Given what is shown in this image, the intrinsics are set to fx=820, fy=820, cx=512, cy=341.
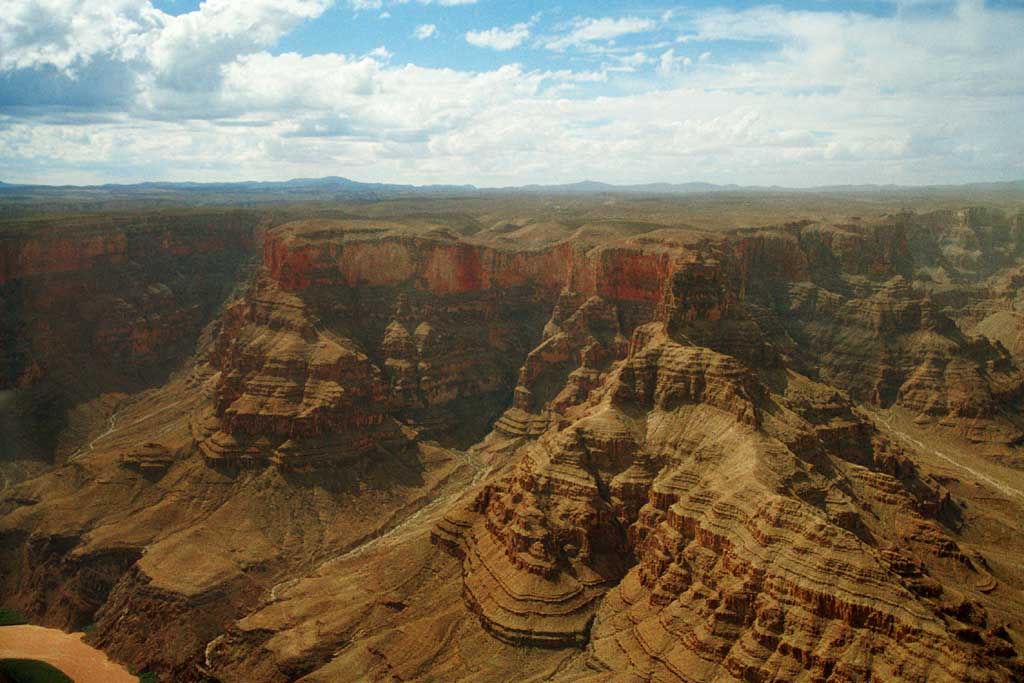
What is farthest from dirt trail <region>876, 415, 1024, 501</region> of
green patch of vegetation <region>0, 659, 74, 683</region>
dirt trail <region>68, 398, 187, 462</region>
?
dirt trail <region>68, 398, 187, 462</region>

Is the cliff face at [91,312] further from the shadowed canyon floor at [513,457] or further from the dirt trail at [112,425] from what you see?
the dirt trail at [112,425]

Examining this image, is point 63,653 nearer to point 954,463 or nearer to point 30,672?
point 30,672

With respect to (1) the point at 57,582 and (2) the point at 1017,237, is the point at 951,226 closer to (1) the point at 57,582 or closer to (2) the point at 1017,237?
(2) the point at 1017,237

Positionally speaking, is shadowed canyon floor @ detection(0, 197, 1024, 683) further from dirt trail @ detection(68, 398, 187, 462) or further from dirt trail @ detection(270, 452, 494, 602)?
dirt trail @ detection(68, 398, 187, 462)

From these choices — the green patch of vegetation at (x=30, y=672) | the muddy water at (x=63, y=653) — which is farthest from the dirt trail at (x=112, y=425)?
the green patch of vegetation at (x=30, y=672)

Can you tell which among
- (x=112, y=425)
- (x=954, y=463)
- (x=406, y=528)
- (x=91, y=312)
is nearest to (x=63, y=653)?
(x=406, y=528)

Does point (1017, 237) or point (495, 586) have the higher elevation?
point (1017, 237)

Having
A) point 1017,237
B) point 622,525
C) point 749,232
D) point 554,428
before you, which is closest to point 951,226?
point 1017,237
